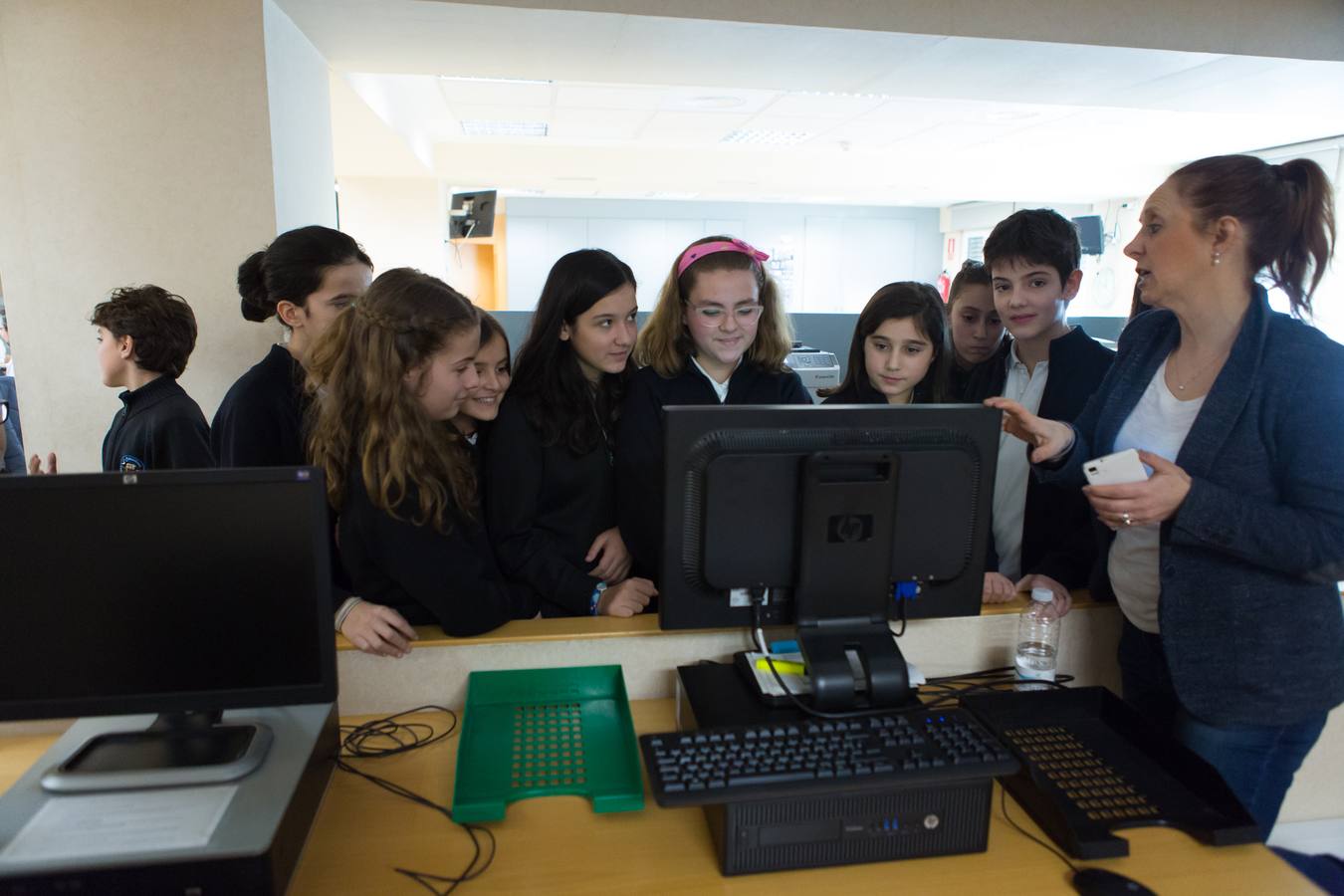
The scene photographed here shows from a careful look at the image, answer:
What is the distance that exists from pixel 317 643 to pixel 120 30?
8.33 feet

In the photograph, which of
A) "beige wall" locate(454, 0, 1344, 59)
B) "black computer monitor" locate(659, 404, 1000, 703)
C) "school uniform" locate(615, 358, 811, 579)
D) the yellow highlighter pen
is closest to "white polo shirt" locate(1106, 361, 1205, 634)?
"black computer monitor" locate(659, 404, 1000, 703)

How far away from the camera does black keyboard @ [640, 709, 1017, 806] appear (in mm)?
888

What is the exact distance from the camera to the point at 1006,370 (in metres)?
1.93

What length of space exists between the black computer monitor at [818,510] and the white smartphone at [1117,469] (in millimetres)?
143

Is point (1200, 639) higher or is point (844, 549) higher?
point (844, 549)

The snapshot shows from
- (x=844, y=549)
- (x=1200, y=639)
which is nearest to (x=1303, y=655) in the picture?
(x=1200, y=639)

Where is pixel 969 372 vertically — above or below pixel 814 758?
above

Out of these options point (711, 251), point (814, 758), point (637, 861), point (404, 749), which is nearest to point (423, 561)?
point (404, 749)

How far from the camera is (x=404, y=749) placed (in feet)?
3.77

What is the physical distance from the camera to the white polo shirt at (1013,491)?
67.7 inches

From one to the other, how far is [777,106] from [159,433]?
4.78m

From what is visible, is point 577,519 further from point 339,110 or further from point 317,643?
point 339,110

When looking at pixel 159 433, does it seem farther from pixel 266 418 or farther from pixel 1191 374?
pixel 1191 374

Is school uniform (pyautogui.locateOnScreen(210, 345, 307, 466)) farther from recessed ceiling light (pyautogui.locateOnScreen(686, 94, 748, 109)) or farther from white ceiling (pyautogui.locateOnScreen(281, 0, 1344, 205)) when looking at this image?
recessed ceiling light (pyautogui.locateOnScreen(686, 94, 748, 109))
